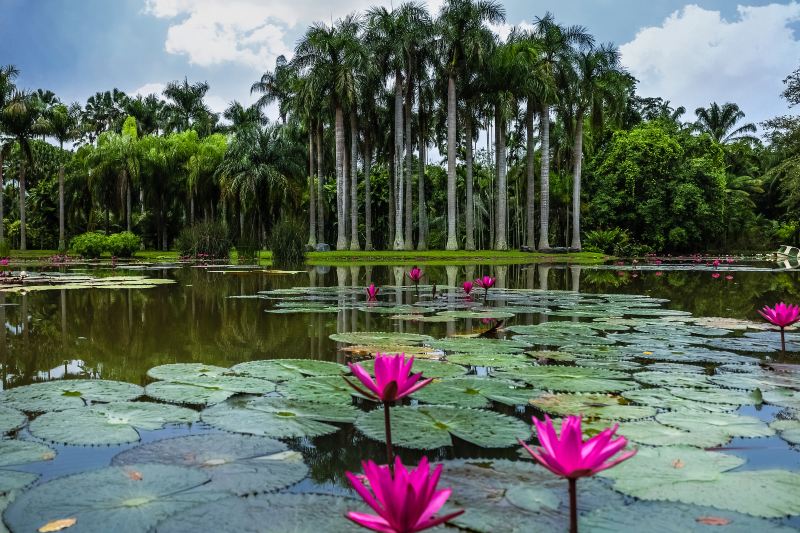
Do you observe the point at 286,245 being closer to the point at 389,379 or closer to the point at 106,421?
the point at 106,421

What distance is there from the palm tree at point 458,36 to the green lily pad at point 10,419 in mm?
24203

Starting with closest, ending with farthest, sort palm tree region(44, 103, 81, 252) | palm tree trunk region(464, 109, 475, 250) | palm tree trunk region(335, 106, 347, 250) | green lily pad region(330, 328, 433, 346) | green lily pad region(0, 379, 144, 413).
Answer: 1. green lily pad region(0, 379, 144, 413)
2. green lily pad region(330, 328, 433, 346)
3. palm tree trunk region(335, 106, 347, 250)
4. palm tree trunk region(464, 109, 475, 250)
5. palm tree region(44, 103, 81, 252)

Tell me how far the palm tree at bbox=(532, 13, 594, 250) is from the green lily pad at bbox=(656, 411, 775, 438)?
26558mm

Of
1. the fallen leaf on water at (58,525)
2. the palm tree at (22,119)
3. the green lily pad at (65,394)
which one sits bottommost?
the fallen leaf on water at (58,525)

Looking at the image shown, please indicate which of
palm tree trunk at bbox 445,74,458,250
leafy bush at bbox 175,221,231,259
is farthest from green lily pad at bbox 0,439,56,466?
palm tree trunk at bbox 445,74,458,250

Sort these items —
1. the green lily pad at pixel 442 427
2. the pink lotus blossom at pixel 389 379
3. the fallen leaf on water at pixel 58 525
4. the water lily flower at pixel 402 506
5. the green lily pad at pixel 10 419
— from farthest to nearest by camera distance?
the green lily pad at pixel 10 419, the green lily pad at pixel 442 427, the pink lotus blossom at pixel 389 379, the fallen leaf on water at pixel 58 525, the water lily flower at pixel 402 506

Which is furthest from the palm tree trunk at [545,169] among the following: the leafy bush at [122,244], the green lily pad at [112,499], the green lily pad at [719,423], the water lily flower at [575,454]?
the water lily flower at [575,454]

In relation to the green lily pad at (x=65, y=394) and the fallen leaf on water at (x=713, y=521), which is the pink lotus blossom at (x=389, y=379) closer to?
the fallen leaf on water at (x=713, y=521)

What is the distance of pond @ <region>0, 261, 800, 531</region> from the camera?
1.75m

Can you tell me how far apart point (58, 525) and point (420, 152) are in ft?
91.9

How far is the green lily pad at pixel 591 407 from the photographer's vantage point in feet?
8.73

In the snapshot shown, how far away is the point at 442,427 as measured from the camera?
2492mm

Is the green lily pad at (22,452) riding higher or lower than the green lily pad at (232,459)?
higher

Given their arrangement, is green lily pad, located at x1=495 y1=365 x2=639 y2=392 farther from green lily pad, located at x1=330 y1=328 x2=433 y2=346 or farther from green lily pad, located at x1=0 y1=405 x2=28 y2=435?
green lily pad, located at x1=0 y1=405 x2=28 y2=435
